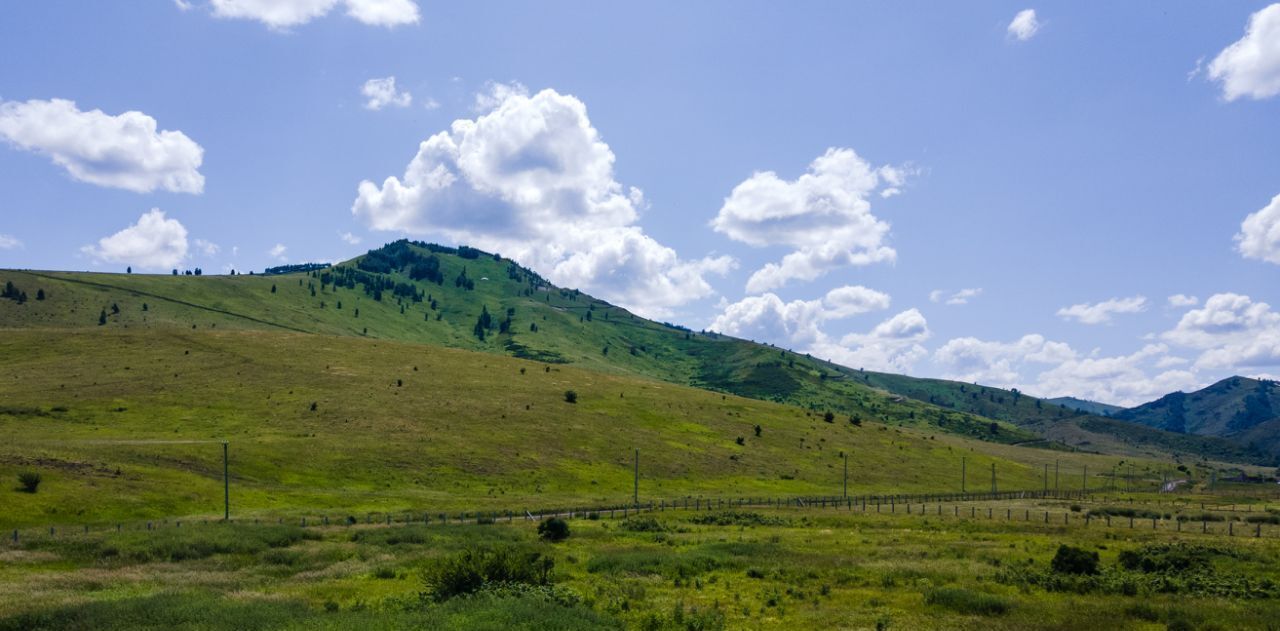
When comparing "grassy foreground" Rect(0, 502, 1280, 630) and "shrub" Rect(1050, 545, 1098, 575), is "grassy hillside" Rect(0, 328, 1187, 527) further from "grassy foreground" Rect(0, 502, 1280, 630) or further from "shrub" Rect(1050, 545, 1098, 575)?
"shrub" Rect(1050, 545, 1098, 575)

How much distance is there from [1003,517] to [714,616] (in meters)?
62.0

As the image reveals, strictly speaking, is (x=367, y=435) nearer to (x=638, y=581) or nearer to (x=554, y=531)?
(x=554, y=531)

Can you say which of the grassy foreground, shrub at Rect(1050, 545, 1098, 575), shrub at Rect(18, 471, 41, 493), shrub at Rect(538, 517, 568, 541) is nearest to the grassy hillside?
shrub at Rect(18, 471, 41, 493)

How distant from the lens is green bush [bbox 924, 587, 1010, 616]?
93.5ft

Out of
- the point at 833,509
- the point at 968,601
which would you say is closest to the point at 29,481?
the point at 968,601

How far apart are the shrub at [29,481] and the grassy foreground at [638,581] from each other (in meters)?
22.3

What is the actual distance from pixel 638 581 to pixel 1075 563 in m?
21.9

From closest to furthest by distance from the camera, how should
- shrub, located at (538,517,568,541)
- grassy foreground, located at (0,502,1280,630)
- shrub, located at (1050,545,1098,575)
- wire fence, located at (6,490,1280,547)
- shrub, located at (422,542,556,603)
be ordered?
1. grassy foreground, located at (0,502,1280,630)
2. shrub, located at (422,542,556,603)
3. shrub, located at (1050,545,1098,575)
4. shrub, located at (538,517,568,541)
5. wire fence, located at (6,490,1280,547)

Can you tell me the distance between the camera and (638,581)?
35.6 metres

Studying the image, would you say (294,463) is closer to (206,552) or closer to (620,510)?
(620,510)

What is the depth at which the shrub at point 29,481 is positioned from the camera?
63250mm

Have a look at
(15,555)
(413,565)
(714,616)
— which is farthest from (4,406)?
(714,616)

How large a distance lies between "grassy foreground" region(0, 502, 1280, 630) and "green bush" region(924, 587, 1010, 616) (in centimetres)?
7

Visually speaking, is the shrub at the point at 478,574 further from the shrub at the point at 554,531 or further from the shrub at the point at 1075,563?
the shrub at the point at 1075,563
